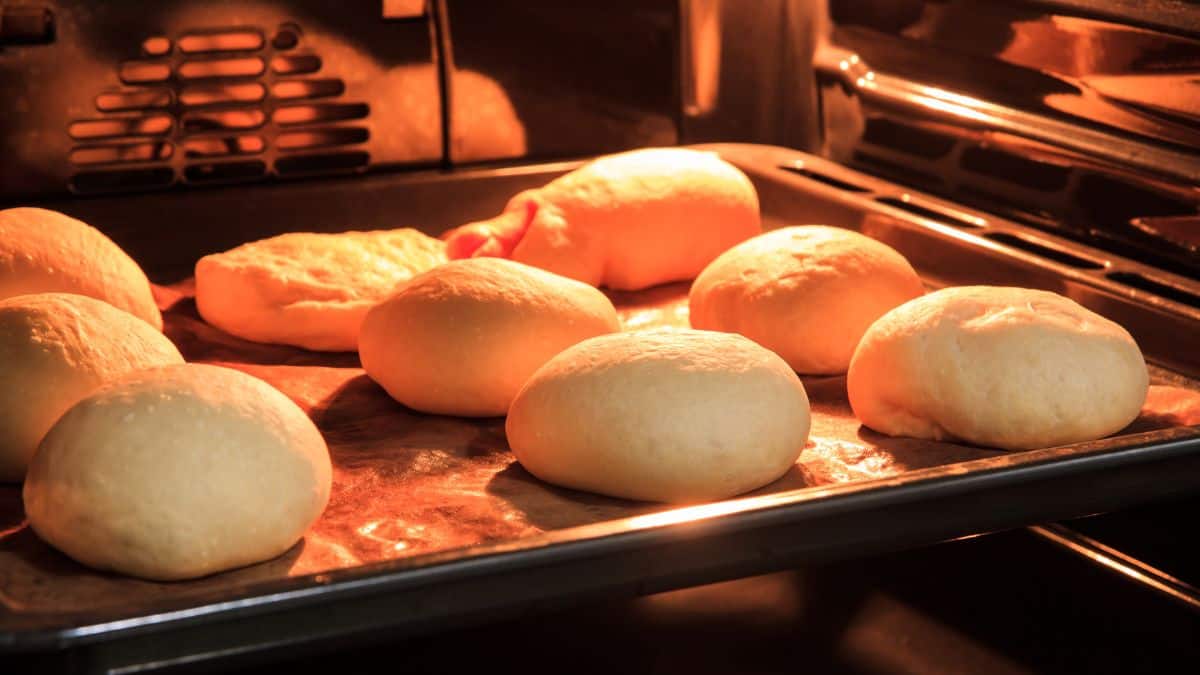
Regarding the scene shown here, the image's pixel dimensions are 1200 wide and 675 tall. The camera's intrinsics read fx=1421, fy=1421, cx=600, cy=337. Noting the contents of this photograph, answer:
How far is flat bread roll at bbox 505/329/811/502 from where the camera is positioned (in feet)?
3.36

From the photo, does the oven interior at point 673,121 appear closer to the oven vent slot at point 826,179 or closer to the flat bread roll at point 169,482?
the oven vent slot at point 826,179

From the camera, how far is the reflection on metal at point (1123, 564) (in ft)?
3.77

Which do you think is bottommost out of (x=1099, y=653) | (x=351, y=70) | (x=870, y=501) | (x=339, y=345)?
(x=1099, y=653)

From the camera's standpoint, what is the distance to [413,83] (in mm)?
1624

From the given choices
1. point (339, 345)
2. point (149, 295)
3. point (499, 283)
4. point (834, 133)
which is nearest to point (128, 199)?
point (149, 295)

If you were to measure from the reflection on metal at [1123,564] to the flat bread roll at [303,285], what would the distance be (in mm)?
644

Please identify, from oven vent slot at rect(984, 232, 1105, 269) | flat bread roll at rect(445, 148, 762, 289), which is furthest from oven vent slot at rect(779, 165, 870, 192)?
oven vent slot at rect(984, 232, 1105, 269)

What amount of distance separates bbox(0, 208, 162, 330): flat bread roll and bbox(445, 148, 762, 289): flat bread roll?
34 centimetres

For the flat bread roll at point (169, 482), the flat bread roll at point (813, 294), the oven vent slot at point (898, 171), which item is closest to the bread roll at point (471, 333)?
the flat bread roll at point (813, 294)

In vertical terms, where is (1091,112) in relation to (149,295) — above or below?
above

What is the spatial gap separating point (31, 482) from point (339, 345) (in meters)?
0.48

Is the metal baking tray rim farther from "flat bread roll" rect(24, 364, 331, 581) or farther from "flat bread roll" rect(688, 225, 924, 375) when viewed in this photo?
"flat bread roll" rect(688, 225, 924, 375)

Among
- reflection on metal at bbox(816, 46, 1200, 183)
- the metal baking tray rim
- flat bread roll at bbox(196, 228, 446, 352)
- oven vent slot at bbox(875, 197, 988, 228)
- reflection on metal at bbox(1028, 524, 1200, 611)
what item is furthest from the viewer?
oven vent slot at bbox(875, 197, 988, 228)

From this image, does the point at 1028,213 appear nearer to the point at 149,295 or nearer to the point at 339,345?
the point at 339,345
